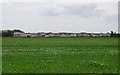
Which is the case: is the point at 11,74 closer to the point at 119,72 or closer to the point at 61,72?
the point at 61,72

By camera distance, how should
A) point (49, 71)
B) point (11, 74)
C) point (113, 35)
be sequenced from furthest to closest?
point (113, 35)
point (49, 71)
point (11, 74)

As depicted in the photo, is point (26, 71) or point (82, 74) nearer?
point (82, 74)

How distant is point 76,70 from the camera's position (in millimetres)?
20109

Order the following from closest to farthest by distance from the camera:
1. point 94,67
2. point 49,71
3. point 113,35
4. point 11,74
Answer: point 11,74 < point 49,71 < point 94,67 < point 113,35

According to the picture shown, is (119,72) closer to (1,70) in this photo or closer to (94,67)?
(94,67)

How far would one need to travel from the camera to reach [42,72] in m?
19.2

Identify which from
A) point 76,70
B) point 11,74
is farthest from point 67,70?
point 11,74

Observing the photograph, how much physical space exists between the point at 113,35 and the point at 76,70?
149m

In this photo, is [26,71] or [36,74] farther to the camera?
[26,71]

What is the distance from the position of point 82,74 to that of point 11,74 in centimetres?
351

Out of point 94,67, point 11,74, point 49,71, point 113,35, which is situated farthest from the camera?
point 113,35

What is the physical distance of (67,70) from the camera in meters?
20.0

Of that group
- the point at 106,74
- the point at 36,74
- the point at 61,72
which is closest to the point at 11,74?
the point at 36,74

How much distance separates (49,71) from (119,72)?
3.65 metres
